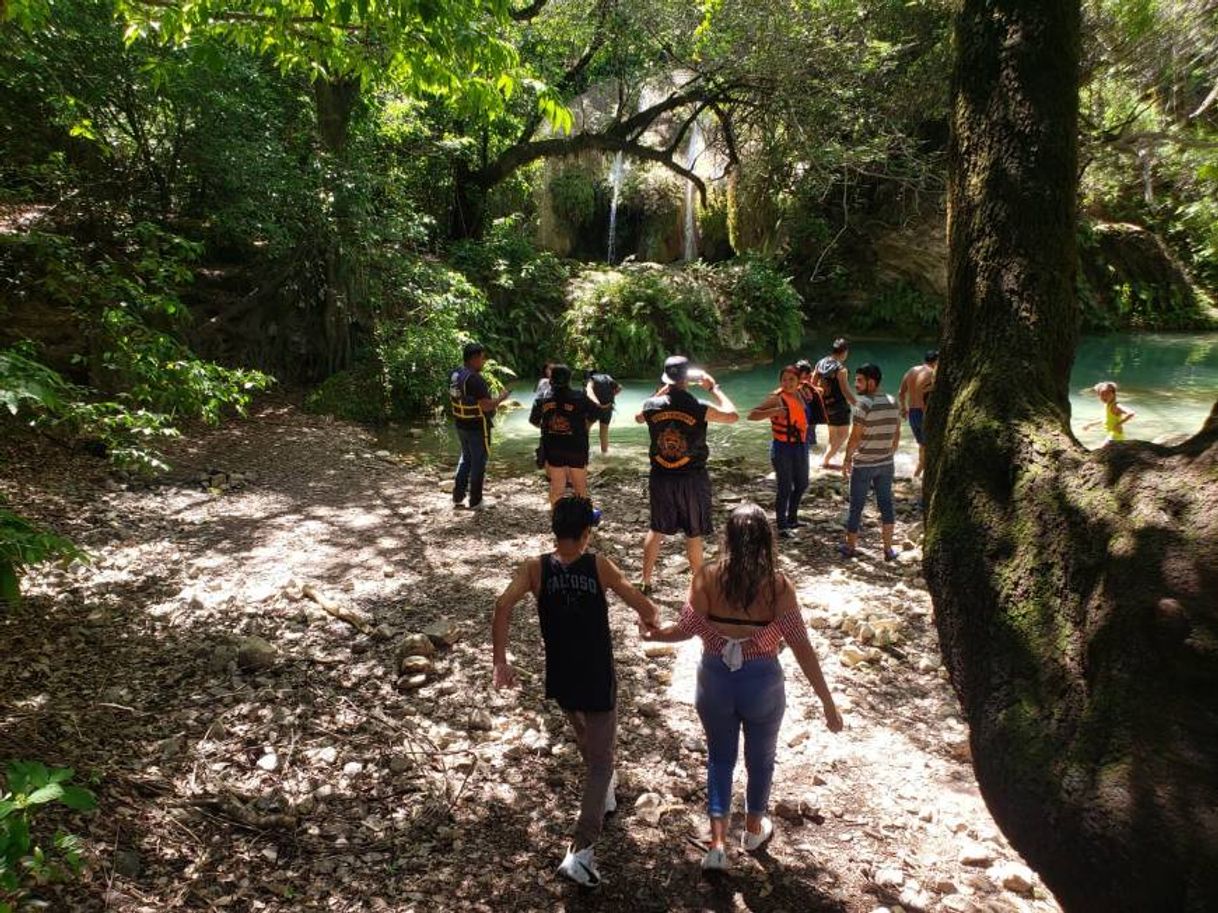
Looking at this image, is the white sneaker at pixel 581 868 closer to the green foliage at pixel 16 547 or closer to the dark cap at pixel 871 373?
the green foliage at pixel 16 547

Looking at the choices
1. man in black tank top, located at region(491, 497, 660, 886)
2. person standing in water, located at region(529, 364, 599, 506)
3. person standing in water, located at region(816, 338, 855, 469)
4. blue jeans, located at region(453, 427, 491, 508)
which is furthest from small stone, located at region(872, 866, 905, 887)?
person standing in water, located at region(816, 338, 855, 469)

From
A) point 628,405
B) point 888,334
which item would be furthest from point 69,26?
point 888,334

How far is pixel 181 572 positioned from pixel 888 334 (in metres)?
22.6

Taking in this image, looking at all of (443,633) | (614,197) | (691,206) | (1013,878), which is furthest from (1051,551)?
(691,206)

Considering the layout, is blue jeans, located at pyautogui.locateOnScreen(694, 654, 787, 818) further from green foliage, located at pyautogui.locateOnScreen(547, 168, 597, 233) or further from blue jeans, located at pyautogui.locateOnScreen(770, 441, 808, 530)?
green foliage, located at pyautogui.locateOnScreen(547, 168, 597, 233)

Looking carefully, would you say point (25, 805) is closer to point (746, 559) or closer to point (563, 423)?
point (746, 559)

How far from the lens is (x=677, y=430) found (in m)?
5.69

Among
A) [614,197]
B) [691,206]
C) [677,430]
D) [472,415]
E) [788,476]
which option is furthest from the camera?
[691,206]

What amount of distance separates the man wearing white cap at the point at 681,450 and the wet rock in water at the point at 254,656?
2.86 meters

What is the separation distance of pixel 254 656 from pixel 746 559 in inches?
128

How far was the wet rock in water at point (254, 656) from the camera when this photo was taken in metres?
4.62

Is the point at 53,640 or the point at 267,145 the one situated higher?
the point at 267,145

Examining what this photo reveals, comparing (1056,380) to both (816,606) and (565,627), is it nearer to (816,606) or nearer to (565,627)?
(565,627)

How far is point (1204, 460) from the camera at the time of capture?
7.79 ft
